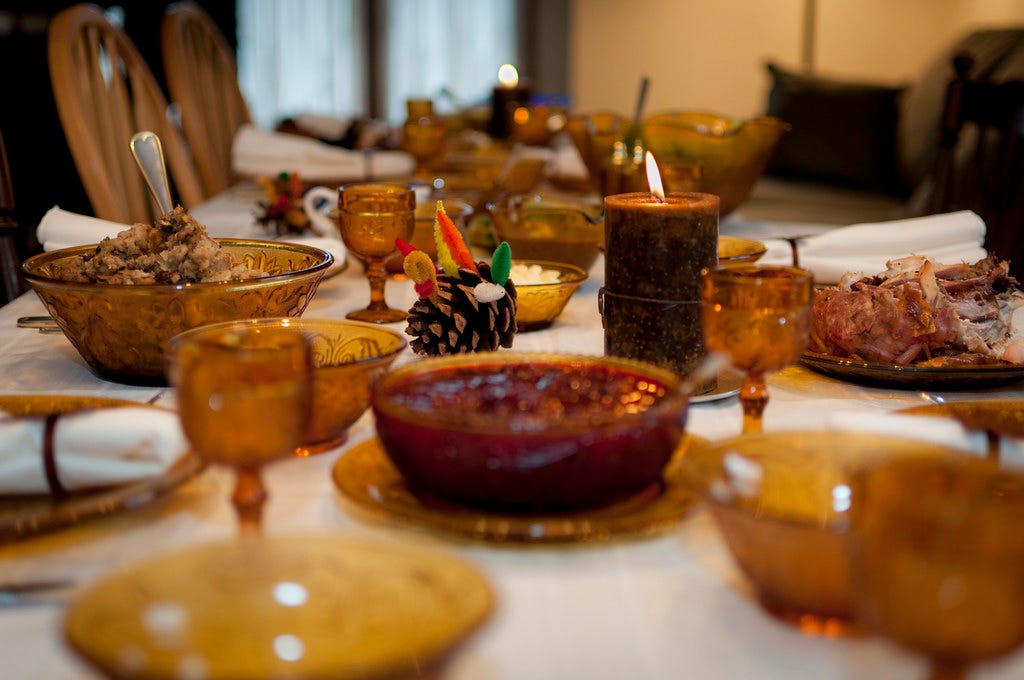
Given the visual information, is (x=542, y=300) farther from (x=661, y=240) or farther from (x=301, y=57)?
(x=301, y=57)

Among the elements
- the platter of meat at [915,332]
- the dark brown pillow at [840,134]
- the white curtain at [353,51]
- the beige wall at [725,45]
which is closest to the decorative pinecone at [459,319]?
the platter of meat at [915,332]

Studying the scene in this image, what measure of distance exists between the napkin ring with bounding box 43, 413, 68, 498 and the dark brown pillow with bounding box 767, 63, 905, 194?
393 cm

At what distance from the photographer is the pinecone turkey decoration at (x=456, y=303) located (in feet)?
3.41

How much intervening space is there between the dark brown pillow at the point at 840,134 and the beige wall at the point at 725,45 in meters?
1.04

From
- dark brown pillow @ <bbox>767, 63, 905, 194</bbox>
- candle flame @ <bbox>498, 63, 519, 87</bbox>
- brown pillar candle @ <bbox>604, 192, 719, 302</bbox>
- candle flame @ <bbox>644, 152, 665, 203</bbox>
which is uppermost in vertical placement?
candle flame @ <bbox>498, 63, 519, 87</bbox>

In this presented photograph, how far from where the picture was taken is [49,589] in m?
0.58

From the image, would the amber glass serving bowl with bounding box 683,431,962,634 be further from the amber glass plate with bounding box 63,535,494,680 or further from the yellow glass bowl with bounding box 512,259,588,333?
the yellow glass bowl with bounding box 512,259,588,333

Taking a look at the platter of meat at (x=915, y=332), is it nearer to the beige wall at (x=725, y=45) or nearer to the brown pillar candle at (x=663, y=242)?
the brown pillar candle at (x=663, y=242)

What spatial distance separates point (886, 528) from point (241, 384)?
32 cm

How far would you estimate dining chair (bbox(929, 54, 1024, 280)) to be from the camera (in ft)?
6.32

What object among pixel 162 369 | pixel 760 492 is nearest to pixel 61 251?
pixel 162 369

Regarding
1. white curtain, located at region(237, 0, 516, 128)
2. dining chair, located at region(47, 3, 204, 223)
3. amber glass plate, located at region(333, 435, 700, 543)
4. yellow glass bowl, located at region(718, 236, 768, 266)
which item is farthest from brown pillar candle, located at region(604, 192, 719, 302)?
white curtain, located at region(237, 0, 516, 128)

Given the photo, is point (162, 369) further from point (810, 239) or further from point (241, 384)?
point (810, 239)

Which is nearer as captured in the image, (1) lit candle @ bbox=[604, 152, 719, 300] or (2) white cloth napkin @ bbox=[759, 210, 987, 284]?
(1) lit candle @ bbox=[604, 152, 719, 300]
